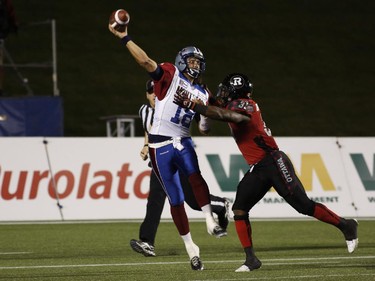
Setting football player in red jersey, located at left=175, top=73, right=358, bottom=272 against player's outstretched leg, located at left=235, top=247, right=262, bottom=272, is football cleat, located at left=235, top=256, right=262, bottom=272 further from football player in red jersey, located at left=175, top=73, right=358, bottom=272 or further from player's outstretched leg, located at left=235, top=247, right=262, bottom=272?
football player in red jersey, located at left=175, top=73, right=358, bottom=272

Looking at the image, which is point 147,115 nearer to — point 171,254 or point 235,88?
point 171,254

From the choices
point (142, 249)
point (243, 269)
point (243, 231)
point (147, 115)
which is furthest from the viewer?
point (147, 115)

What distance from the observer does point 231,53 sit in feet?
102

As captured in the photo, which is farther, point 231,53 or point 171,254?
point 231,53

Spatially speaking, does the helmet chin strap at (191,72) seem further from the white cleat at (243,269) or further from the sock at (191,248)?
the white cleat at (243,269)

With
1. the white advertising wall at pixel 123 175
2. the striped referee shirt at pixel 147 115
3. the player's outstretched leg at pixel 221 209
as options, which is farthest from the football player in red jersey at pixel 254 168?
the white advertising wall at pixel 123 175

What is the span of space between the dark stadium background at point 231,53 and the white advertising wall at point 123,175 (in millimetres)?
7419

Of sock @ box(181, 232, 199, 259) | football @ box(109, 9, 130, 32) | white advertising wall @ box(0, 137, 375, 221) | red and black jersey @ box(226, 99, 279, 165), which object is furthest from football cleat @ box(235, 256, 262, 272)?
white advertising wall @ box(0, 137, 375, 221)

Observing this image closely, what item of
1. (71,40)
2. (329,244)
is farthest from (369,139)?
(71,40)

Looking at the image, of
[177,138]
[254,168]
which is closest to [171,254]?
[177,138]

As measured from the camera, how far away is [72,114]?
89.7ft

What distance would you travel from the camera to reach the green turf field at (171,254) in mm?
9930

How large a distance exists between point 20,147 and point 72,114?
28.7ft

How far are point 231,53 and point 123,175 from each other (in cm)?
1289
